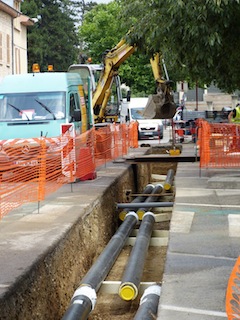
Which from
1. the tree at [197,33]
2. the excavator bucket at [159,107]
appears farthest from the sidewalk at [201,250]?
the excavator bucket at [159,107]

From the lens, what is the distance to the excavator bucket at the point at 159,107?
21141mm

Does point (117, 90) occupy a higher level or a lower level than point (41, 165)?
higher

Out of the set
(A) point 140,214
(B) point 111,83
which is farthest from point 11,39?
(A) point 140,214

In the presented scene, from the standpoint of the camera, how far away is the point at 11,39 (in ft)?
133

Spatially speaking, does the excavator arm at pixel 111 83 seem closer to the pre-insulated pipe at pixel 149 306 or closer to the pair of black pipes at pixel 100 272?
the pair of black pipes at pixel 100 272

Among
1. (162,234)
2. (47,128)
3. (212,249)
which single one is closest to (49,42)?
(47,128)

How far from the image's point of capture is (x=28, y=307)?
718 centimetres

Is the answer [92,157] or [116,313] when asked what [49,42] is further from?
[116,313]

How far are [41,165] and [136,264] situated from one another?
2.64m

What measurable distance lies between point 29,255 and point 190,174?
27.2 feet

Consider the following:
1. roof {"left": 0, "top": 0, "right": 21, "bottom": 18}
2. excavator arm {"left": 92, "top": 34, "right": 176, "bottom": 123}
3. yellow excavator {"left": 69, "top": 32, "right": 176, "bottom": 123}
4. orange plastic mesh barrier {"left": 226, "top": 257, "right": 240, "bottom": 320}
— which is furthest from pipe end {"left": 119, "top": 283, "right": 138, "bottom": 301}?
roof {"left": 0, "top": 0, "right": 21, "bottom": 18}

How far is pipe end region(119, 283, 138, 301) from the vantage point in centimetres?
791

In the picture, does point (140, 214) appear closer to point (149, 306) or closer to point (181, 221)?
point (181, 221)

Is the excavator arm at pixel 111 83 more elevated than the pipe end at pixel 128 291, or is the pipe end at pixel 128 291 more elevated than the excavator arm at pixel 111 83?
the excavator arm at pixel 111 83
